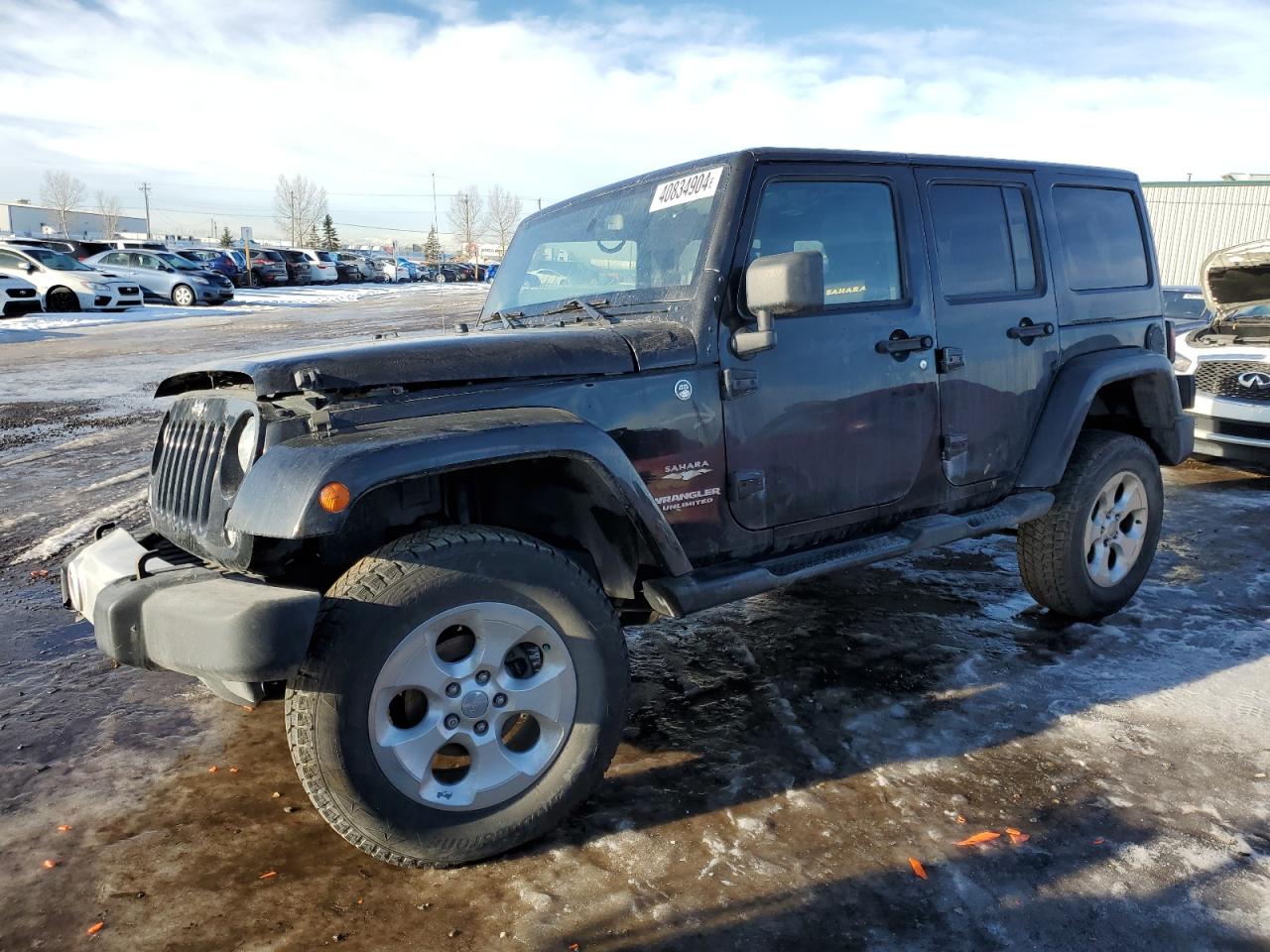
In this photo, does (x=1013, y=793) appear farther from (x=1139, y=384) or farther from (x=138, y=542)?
(x=138, y=542)

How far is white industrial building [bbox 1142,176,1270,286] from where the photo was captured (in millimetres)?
26328

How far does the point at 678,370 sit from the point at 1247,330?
290 inches

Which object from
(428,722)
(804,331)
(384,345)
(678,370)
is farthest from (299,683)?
(804,331)

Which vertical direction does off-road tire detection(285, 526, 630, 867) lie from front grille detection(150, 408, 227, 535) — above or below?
below

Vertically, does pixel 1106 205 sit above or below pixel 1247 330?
above

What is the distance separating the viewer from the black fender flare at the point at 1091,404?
13.4ft

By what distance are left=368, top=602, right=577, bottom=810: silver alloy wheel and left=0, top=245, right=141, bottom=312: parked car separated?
78.1 ft

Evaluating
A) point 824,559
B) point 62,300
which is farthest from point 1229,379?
point 62,300

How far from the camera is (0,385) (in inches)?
454

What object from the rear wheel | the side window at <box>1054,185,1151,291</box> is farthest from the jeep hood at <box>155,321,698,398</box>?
the rear wheel

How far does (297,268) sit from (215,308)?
1531 cm

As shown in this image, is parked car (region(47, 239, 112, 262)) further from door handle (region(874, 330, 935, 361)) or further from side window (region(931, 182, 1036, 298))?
door handle (region(874, 330, 935, 361))

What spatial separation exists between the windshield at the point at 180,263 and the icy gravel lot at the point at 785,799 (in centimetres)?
2640

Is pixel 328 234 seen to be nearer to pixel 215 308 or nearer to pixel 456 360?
pixel 215 308
